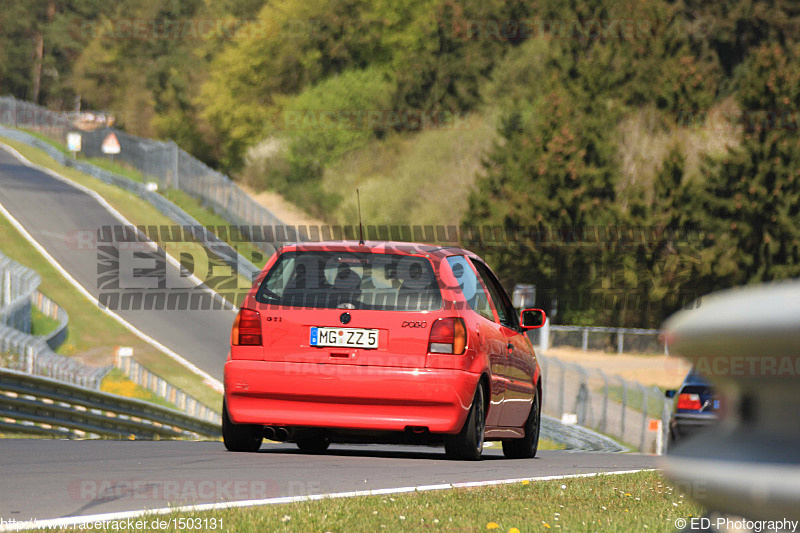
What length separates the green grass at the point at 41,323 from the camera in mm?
38469

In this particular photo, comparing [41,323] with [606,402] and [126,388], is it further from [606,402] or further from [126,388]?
[606,402]

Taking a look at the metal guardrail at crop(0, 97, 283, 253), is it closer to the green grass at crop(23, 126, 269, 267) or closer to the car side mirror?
the green grass at crop(23, 126, 269, 267)

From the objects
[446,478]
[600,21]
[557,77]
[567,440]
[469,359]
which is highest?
[600,21]

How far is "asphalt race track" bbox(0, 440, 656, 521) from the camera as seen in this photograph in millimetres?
6684

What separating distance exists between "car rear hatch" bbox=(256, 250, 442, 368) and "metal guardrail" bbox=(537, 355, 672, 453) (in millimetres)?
16736

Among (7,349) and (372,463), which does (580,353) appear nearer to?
Result: (7,349)

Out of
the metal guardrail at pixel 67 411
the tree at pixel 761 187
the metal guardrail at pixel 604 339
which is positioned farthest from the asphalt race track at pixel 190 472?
the tree at pixel 761 187

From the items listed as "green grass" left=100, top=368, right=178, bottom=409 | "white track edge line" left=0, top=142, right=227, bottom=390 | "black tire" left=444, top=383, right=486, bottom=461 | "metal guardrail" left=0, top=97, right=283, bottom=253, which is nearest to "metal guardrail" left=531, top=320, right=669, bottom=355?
"metal guardrail" left=0, top=97, right=283, bottom=253

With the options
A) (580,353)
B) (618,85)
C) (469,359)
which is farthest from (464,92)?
(469,359)

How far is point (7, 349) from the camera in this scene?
86.0ft

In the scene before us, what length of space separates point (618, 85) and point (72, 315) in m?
39.3

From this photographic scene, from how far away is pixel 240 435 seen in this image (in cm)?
1025

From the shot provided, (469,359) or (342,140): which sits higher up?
(342,140)

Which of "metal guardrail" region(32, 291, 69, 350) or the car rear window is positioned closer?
the car rear window
